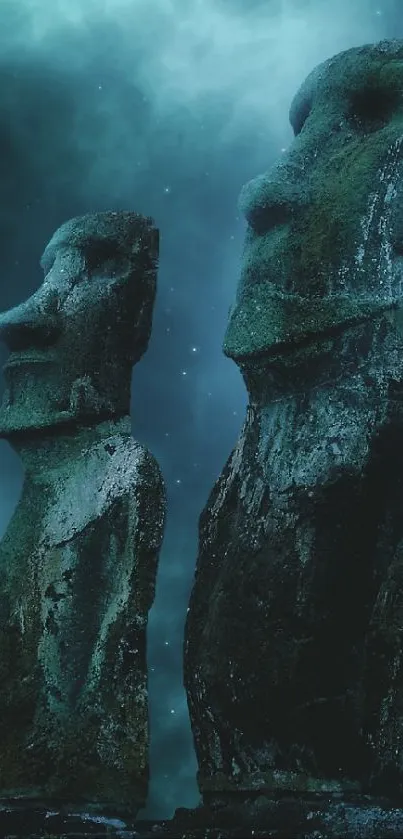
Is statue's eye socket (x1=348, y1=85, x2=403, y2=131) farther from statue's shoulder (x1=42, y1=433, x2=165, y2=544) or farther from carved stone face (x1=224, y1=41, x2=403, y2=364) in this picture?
statue's shoulder (x1=42, y1=433, x2=165, y2=544)

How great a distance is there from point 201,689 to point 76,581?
2.67ft

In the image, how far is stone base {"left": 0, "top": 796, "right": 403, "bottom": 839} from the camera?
278 centimetres

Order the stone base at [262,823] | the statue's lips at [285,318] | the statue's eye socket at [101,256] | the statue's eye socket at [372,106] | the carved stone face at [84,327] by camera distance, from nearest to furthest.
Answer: the stone base at [262,823] < the statue's lips at [285,318] < the statue's eye socket at [372,106] < the carved stone face at [84,327] < the statue's eye socket at [101,256]

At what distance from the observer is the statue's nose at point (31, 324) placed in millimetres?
4500

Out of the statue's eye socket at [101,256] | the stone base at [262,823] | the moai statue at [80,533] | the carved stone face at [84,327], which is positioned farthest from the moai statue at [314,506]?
the statue's eye socket at [101,256]

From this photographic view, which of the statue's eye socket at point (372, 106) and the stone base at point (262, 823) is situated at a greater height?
the statue's eye socket at point (372, 106)

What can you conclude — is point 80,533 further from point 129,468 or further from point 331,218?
point 331,218

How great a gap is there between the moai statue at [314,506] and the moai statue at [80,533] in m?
0.40

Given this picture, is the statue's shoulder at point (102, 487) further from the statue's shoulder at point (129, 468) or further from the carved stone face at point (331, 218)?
the carved stone face at point (331, 218)

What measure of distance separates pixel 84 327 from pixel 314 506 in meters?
1.59

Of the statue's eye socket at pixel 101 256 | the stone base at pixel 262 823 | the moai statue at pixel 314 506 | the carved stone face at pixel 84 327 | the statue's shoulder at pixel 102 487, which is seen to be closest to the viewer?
the stone base at pixel 262 823

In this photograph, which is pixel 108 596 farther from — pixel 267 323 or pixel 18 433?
pixel 267 323

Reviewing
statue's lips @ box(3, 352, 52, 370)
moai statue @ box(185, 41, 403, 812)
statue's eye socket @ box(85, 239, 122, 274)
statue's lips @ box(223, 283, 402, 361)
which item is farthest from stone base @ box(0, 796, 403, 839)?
statue's eye socket @ box(85, 239, 122, 274)

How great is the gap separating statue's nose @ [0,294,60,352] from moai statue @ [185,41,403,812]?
1.05m
